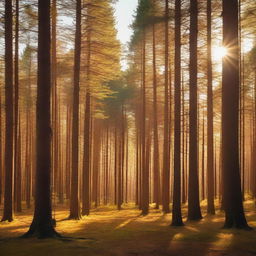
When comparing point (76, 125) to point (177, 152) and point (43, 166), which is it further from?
point (43, 166)

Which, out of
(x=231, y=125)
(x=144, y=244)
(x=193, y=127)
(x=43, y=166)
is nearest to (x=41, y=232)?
(x=43, y=166)

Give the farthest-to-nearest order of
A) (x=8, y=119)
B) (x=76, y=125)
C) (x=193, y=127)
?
(x=76, y=125) → (x=8, y=119) → (x=193, y=127)

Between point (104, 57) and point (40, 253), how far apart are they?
1225cm

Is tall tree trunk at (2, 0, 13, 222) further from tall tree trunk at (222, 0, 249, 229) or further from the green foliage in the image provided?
the green foliage

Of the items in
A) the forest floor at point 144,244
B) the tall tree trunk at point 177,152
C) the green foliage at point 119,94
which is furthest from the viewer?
the green foliage at point 119,94

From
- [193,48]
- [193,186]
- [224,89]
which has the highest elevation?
[193,48]

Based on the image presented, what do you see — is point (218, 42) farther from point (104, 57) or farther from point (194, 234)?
point (194, 234)

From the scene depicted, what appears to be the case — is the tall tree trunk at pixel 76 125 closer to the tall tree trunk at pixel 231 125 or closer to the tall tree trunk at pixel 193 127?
Answer: the tall tree trunk at pixel 193 127

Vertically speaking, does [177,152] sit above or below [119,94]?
below

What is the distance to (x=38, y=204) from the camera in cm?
1062

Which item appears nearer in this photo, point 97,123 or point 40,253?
point 40,253

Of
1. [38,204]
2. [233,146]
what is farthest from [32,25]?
[233,146]

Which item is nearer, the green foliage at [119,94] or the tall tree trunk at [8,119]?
the tall tree trunk at [8,119]

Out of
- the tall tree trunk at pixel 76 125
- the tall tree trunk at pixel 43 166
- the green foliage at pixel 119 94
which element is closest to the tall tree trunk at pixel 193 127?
the tall tree trunk at pixel 76 125
